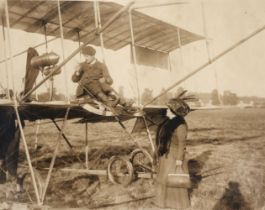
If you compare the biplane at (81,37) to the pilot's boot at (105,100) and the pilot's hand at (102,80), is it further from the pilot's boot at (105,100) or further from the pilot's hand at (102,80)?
the pilot's hand at (102,80)

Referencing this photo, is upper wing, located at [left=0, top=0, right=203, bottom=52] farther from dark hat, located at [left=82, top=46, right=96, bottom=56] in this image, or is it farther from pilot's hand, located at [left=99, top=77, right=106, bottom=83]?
pilot's hand, located at [left=99, top=77, right=106, bottom=83]

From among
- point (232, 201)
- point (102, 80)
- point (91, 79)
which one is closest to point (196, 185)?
point (232, 201)

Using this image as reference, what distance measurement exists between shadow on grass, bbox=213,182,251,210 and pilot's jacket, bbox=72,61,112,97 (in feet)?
7.47

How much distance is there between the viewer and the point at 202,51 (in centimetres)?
876

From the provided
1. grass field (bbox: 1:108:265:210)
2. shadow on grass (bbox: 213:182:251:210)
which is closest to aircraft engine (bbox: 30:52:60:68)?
grass field (bbox: 1:108:265:210)

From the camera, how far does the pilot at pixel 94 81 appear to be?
4.78m

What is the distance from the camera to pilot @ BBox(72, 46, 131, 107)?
15.7 ft

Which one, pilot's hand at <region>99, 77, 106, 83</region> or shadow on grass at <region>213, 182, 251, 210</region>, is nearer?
shadow on grass at <region>213, 182, 251, 210</region>

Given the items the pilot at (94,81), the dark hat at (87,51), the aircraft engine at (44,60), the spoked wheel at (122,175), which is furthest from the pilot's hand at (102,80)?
the spoked wheel at (122,175)

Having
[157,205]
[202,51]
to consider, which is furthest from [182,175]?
[202,51]

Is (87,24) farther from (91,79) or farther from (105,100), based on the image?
(105,100)

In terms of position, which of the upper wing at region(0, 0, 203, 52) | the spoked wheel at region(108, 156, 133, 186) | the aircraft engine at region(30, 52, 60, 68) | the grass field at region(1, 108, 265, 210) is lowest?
the grass field at region(1, 108, 265, 210)

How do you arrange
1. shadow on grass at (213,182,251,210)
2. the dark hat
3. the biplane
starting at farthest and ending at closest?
the dark hat
shadow on grass at (213,182,251,210)
the biplane

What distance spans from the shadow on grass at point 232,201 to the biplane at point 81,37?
1375 millimetres
